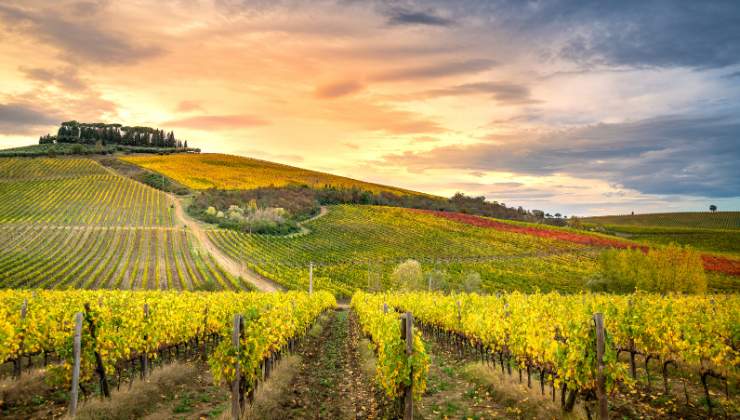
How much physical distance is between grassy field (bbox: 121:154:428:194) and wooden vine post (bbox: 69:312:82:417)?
110 meters

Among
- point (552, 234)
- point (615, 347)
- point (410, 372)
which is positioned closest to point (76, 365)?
point (410, 372)

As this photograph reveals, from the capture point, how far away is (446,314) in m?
21.9

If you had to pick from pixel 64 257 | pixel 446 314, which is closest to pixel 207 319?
pixel 446 314

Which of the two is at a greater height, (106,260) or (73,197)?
(73,197)

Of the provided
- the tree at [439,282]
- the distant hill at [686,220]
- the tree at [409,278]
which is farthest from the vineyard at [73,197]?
the distant hill at [686,220]

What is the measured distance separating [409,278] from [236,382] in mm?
49198

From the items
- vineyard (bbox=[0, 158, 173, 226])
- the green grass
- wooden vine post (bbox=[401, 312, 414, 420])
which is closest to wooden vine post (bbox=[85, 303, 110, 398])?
wooden vine post (bbox=[401, 312, 414, 420])

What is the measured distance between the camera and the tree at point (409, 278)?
5812 centimetres

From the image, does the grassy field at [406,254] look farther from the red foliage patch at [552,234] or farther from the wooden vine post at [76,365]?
the wooden vine post at [76,365]

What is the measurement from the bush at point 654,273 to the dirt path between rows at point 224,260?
141 feet

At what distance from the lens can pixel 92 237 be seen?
7175 cm

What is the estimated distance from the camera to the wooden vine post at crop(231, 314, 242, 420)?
1046 cm

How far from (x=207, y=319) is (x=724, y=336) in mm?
19169

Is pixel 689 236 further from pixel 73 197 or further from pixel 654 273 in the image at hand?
pixel 73 197
